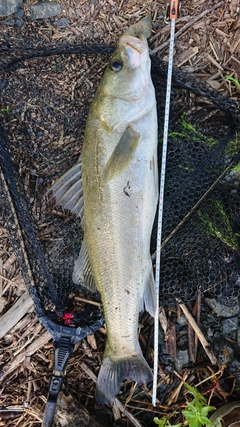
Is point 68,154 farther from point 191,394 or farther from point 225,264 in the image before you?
point 191,394

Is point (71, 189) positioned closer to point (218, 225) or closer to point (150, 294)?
point (150, 294)

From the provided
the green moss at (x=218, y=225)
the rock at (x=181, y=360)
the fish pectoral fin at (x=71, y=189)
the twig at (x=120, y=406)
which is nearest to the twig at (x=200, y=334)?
the rock at (x=181, y=360)

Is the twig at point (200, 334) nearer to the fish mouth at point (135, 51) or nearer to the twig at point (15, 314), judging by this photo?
the twig at point (15, 314)

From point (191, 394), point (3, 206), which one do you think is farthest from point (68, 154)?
point (191, 394)

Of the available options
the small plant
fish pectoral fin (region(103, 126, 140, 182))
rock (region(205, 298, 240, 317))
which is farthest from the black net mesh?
the small plant

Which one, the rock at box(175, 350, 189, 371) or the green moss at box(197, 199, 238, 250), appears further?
the rock at box(175, 350, 189, 371)

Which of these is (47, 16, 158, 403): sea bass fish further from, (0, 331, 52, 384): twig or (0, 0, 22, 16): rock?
(0, 0, 22, 16): rock
